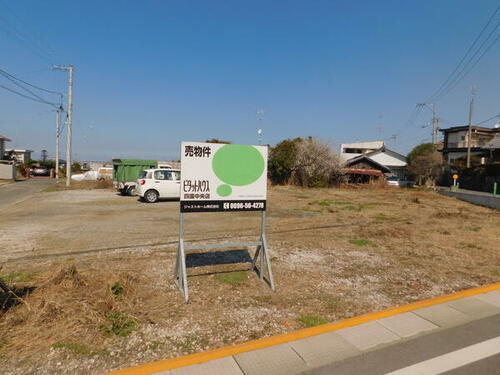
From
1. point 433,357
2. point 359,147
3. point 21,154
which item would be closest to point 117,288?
point 433,357

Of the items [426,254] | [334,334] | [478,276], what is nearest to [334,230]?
[426,254]

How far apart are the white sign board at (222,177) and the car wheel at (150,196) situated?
34.8 feet

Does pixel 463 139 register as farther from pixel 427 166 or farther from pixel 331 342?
pixel 331 342

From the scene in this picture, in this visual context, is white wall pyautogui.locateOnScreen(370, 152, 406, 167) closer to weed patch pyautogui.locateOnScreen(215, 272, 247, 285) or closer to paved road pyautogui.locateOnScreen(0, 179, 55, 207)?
paved road pyautogui.locateOnScreen(0, 179, 55, 207)

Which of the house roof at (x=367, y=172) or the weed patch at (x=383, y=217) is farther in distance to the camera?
the house roof at (x=367, y=172)

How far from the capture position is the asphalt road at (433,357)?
2518 millimetres

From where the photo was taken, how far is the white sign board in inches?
155

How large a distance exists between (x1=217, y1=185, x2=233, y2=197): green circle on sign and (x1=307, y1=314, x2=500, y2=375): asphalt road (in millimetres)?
2410

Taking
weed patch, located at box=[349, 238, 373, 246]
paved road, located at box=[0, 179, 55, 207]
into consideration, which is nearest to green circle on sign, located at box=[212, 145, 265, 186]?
weed patch, located at box=[349, 238, 373, 246]

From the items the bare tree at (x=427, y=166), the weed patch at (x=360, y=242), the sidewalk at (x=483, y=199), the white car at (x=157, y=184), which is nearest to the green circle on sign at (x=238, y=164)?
the weed patch at (x=360, y=242)

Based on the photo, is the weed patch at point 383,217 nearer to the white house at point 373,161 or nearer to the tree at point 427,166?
the white house at point 373,161

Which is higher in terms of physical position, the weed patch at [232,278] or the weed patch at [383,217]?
the weed patch at [383,217]

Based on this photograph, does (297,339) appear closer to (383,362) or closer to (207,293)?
(383,362)

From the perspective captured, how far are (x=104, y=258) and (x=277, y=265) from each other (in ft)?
10.7
